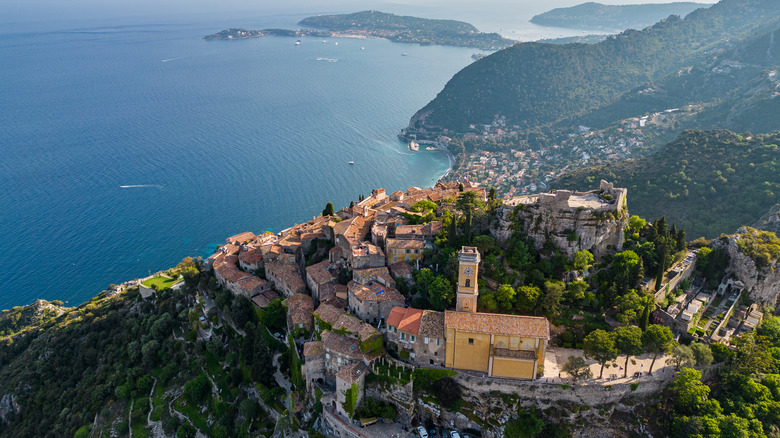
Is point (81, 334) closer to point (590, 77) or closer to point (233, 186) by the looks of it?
point (233, 186)

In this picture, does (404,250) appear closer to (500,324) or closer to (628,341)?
(500,324)

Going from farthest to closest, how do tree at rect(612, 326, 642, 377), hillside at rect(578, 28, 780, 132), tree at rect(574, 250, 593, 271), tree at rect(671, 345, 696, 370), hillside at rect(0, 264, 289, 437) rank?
hillside at rect(578, 28, 780, 132), hillside at rect(0, 264, 289, 437), tree at rect(574, 250, 593, 271), tree at rect(671, 345, 696, 370), tree at rect(612, 326, 642, 377)

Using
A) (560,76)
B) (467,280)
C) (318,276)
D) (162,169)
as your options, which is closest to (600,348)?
(467,280)

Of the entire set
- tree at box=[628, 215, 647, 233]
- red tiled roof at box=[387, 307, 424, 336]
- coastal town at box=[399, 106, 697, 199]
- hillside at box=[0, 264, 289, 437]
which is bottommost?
hillside at box=[0, 264, 289, 437]

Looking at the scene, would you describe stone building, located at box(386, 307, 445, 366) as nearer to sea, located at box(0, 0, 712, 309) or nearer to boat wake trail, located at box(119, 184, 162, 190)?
sea, located at box(0, 0, 712, 309)

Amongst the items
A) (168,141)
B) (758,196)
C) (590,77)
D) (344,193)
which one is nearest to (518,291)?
(758,196)

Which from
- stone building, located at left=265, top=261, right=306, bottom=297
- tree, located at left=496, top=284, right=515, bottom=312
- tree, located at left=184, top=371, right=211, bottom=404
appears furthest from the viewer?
stone building, located at left=265, top=261, right=306, bottom=297

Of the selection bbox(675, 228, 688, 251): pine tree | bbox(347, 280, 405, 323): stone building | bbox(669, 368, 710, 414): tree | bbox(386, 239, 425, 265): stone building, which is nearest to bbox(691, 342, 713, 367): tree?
bbox(669, 368, 710, 414): tree

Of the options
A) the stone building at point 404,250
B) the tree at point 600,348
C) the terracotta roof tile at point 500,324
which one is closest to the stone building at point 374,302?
the stone building at point 404,250
